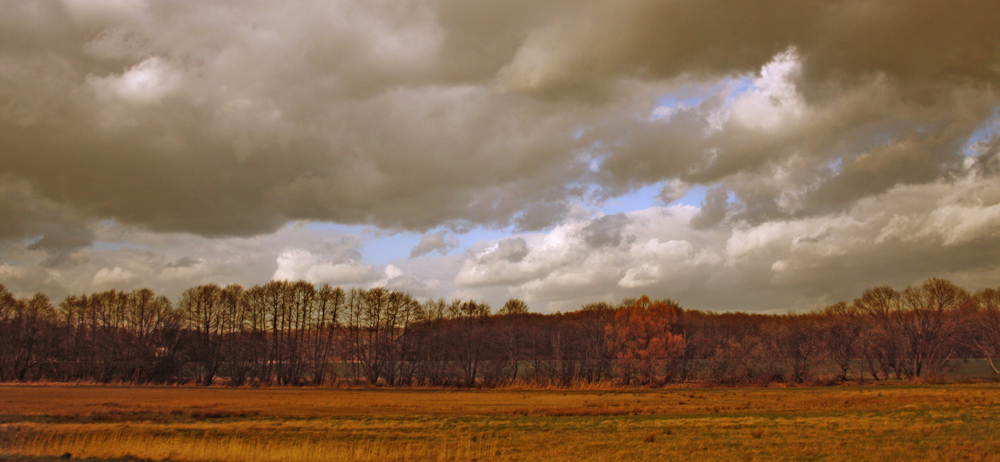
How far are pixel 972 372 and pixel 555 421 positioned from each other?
327 feet

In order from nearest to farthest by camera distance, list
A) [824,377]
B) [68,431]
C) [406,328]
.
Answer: [68,431] → [824,377] → [406,328]

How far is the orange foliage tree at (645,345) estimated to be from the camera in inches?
3312

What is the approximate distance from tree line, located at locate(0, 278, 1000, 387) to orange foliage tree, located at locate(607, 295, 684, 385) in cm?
21

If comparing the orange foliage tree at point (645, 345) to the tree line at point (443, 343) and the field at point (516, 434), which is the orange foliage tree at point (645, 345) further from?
the field at point (516, 434)

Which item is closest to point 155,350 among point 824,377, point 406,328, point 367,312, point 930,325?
point 367,312

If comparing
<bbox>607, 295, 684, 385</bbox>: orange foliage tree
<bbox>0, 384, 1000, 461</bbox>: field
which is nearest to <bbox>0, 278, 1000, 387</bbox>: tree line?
<bbox>607, 295, 684, 385</bbox>: orange foliage tree

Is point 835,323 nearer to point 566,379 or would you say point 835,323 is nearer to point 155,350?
point 566,379

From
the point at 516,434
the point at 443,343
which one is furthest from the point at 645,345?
the point at 516,434

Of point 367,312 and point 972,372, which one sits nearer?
point 972,372

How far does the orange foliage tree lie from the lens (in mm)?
84125

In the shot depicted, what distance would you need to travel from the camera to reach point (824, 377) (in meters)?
81.8

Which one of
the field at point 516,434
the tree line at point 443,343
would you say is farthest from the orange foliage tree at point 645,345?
the field at point 516,434

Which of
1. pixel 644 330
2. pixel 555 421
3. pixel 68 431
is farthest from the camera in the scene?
pixel 644 330

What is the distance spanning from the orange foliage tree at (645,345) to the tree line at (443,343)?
0.21 meters
